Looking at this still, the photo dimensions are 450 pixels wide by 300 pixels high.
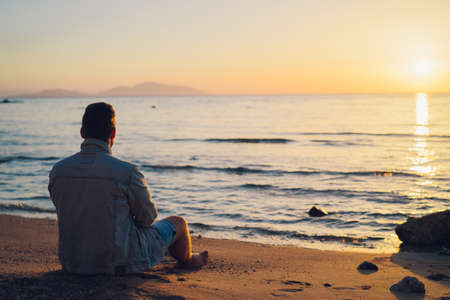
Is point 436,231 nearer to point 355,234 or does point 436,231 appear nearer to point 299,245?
point 355,234

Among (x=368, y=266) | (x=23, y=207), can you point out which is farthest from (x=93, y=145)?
(x=23, y=207)

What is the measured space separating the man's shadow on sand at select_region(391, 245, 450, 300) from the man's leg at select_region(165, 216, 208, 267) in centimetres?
221

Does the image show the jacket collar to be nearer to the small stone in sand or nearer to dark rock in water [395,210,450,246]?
the small stone in sand

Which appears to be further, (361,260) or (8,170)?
(8,170)

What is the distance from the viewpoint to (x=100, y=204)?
3.43 metres

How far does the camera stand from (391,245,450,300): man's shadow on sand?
5.01 meters

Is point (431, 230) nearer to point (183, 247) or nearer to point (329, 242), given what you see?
point (329, 242)

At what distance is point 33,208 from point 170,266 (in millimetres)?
6438

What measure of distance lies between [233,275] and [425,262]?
292 centimetres

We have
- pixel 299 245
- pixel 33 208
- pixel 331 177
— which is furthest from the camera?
pixel 331 177

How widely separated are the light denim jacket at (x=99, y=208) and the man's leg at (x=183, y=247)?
583 mm

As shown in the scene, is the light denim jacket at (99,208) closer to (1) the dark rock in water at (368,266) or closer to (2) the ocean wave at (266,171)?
(1) the dark rock in water at (368,266)

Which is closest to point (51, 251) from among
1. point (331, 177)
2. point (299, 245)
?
point (299, 245)

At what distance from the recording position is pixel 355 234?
7691mm
